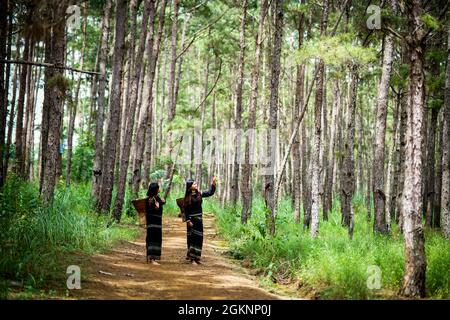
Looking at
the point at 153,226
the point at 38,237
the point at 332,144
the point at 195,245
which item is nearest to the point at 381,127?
the point at 195,245

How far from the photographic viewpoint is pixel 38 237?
28.0ft

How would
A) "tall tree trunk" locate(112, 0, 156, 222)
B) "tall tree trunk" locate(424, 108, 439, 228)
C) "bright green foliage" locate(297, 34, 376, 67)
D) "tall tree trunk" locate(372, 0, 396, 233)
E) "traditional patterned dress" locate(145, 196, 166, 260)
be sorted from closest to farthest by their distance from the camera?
"traditional patterned dress" locate(145, 196, 166, 260) → "bright green foliage" locate(297, 34, 376, 67) → "tall tree trunk" locate(372, 0, 396, 233) → "tall tree trunk" locate(112, 0, 156, 222) → "tall tree trunk" locate(424, 108, 439, 228)

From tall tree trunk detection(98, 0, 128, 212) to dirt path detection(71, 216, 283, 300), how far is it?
3201mm

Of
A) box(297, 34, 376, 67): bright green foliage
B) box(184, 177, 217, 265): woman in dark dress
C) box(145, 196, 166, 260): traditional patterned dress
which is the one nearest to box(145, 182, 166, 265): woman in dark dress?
box(145, 196, 166, 260): traditional patterned dress

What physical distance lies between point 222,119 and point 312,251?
103ft

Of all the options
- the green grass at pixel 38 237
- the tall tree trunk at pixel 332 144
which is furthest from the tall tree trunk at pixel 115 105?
the tall tree trunk at pixel 332 144

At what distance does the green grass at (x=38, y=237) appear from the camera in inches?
259

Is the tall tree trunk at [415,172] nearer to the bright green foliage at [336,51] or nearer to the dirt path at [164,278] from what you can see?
the dirt path at [164,278]

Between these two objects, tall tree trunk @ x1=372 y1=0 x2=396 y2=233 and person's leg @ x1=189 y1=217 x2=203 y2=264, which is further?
tall tree trunk @ x1=372 y1=0 x2=396 y2=233

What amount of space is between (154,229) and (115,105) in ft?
19.3

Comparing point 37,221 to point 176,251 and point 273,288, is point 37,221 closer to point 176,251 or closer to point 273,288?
point 176,251

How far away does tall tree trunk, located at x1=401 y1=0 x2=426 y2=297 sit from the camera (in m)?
6.83

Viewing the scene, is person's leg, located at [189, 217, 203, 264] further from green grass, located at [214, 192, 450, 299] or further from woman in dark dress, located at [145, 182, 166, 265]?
green grass, located at [214, 192, 450, 299]
